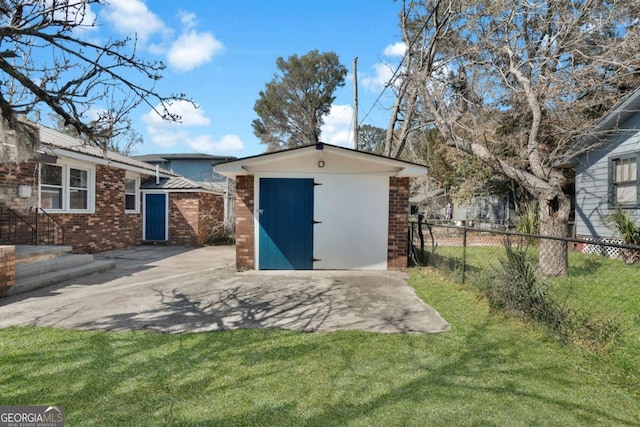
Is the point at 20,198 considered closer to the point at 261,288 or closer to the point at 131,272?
the point at 131,272

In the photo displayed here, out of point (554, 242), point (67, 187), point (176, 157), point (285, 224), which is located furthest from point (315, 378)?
point (176, 157)

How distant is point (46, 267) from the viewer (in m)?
6.89

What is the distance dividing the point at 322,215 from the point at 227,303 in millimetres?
3272

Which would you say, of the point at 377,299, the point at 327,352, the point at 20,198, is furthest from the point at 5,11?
the point at 20,198

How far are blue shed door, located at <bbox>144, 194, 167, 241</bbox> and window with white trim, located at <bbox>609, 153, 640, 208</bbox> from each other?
15008 mm

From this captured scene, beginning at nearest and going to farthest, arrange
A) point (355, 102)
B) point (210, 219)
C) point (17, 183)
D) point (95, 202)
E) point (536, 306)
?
point (536, 306) < point (17, 183) < point (95, 202) < point (210, 219) < point (355, 102)

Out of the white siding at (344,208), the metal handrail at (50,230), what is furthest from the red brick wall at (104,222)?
the white siding at (344,208)

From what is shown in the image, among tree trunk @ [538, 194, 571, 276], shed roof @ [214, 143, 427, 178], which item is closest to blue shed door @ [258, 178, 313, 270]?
shed roof @ [214, 143, 427, 178]

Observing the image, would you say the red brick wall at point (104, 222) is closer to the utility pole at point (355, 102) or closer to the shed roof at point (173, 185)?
the shed roof at point (173, 185)

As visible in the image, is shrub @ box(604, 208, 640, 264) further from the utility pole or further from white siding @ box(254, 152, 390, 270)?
the utility pole

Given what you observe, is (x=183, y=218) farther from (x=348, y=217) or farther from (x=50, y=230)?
(x=348, y=217)

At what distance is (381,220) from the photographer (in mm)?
8039

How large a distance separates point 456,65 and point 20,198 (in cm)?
1251

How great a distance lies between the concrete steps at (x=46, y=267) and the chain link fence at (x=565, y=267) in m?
7.12
